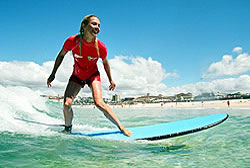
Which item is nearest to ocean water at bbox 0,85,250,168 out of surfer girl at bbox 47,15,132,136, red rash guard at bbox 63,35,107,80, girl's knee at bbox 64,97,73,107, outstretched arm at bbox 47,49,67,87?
surfer girl at bbox 47,15,132,136

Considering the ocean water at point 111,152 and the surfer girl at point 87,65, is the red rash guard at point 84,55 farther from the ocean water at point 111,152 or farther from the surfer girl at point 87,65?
the ocean water at point 111,152

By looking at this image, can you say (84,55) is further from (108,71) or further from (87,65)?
(108,71)

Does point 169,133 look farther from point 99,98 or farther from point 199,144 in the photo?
point 99,98

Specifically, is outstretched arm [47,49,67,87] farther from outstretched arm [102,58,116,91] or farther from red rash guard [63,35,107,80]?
outstretched arm [102,58,116,91]

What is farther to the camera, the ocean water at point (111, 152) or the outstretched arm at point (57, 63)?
the outstretched arm at point (57, 63)

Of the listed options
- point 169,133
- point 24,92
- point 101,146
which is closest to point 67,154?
point 101,146

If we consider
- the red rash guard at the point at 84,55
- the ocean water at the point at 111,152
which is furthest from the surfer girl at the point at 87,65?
the ocean water at the point at 111,152

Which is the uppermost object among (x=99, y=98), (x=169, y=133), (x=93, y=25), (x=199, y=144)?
(x=93, y=25)

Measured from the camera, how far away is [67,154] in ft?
9.68

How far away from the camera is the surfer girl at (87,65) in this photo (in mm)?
3537

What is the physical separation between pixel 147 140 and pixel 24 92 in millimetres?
11695

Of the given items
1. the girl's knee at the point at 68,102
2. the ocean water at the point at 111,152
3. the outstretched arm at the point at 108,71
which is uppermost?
the outstretched arm at the point at 108,71

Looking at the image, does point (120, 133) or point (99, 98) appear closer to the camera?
point (99, 98)

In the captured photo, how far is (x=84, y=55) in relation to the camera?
3.75 metres
